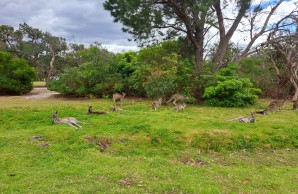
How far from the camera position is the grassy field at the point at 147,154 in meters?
5.43

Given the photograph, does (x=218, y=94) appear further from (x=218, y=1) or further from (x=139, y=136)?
(x=139, y=136)

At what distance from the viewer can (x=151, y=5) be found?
16.1 meters

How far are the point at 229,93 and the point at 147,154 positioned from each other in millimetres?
8421

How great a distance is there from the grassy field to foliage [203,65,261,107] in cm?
342

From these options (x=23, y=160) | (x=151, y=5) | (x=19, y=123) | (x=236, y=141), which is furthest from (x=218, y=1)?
(x=23, y=160)

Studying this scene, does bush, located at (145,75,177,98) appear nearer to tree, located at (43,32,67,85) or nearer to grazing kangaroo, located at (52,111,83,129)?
grazing kangaroo, located at (52,111,83,129)

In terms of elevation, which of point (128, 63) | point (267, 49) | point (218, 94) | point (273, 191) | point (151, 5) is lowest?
point (273, 191)

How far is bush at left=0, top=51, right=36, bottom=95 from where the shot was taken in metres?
19.0

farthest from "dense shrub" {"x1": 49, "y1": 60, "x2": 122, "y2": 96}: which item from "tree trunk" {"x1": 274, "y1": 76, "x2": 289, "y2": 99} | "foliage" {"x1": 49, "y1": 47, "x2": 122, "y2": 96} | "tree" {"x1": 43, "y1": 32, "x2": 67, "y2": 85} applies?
"tree" {"x1": 43, "y1": 32, "x2": 67, "y2": 85}

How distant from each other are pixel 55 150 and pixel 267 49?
616 inches

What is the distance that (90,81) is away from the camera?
17469 mm

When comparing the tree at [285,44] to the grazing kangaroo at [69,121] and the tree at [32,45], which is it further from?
the tree at [32,45]

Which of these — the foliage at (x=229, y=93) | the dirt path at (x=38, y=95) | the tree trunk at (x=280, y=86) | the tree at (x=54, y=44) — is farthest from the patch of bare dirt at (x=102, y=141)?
the tree at (x=54, y=44)

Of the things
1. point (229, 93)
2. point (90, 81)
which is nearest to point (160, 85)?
point (229, 93)
